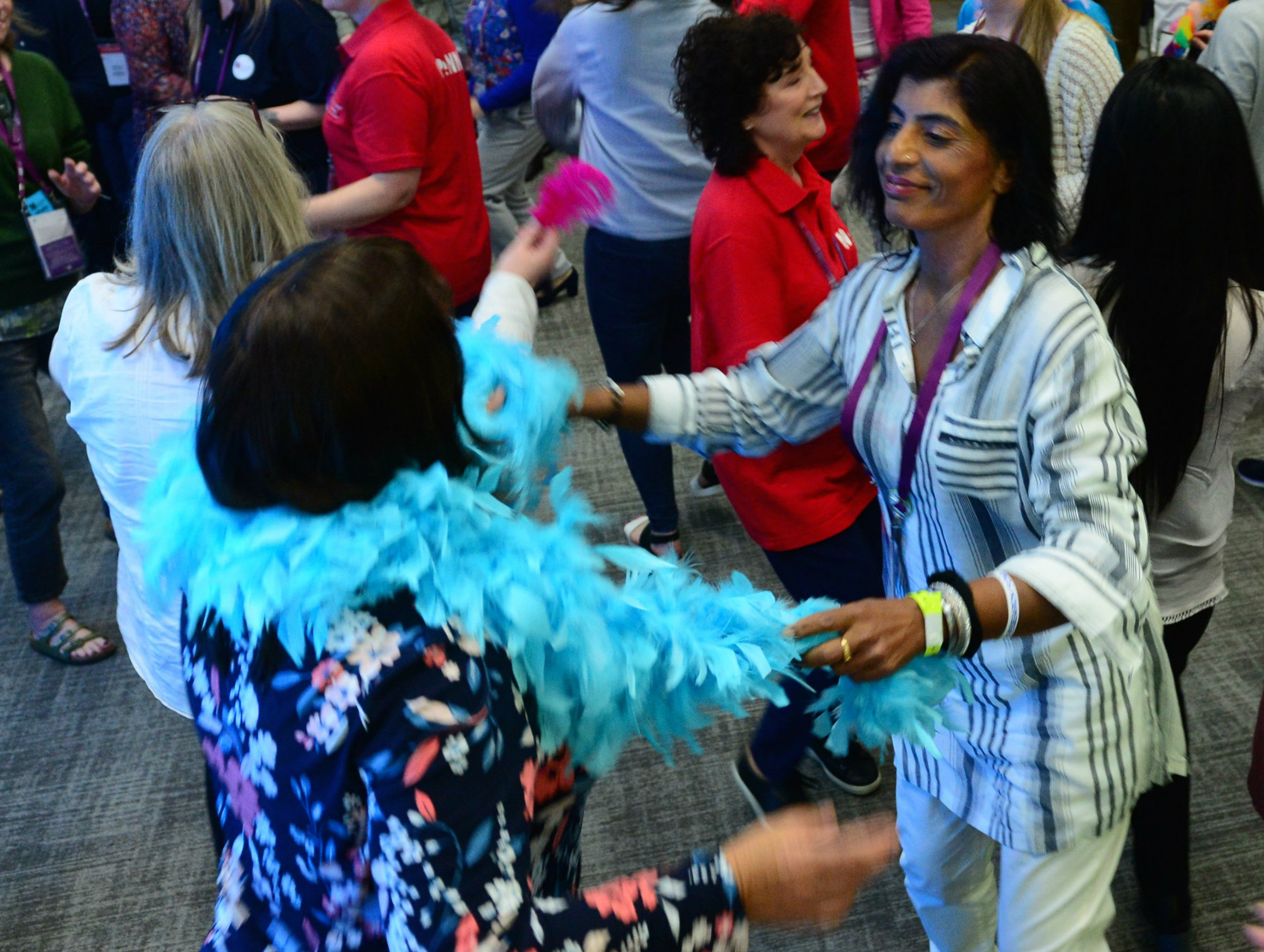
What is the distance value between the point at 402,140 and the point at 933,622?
6.37ft

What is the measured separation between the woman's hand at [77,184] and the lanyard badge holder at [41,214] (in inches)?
1.5

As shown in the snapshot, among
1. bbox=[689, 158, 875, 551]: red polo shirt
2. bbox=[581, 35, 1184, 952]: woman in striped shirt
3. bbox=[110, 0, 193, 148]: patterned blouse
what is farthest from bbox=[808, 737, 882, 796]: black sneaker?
bbox=[110, 0, 193, 148]: patterned blouse

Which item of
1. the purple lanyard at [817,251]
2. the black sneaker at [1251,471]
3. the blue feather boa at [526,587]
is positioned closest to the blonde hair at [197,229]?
the blue feather boa at [526,587]

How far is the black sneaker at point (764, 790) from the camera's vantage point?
7.48 ft

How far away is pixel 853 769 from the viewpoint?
2449mm

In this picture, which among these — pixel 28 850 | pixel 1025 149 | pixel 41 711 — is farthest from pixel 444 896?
pixel 41 711

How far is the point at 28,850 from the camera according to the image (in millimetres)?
2525

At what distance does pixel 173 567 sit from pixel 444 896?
48 centimetres

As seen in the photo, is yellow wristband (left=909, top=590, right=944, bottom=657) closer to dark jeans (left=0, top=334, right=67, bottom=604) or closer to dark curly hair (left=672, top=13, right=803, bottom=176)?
dark curly hair (left=672, top=13, right=803, bottom=176)

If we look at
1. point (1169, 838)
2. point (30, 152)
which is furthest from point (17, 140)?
point (1169, 838)

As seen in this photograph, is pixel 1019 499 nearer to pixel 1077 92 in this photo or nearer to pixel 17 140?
pixel 1077 92

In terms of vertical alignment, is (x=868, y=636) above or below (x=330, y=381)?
below

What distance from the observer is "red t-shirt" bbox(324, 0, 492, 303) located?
261cm

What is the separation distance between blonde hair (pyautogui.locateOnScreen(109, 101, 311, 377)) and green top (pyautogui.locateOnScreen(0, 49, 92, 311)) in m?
1.20
